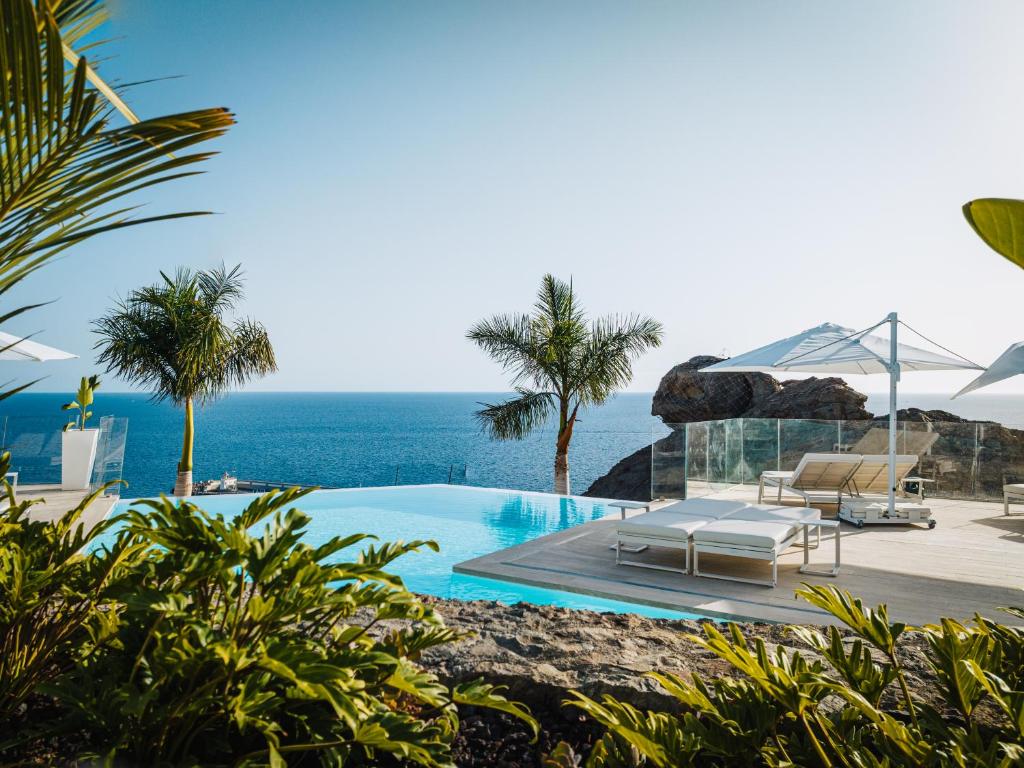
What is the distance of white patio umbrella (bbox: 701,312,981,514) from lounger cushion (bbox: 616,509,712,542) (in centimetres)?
283

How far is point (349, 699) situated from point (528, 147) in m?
16.1

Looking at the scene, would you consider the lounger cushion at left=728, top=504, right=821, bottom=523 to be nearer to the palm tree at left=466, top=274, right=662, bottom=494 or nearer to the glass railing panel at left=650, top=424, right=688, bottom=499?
the glass railing panel at left=650, top=424, right=688, bottom=499

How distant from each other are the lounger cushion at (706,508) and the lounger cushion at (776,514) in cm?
12

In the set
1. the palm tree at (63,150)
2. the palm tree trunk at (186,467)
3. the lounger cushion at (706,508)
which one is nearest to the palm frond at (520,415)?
the palm tree trunk at (186,467)

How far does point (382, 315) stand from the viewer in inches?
2413

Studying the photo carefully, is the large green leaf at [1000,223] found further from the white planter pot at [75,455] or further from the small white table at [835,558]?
the white planter pot at [75,455]

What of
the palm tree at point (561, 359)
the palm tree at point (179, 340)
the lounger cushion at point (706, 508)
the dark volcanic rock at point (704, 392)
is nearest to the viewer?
the lounger cushion at point (706, 508)

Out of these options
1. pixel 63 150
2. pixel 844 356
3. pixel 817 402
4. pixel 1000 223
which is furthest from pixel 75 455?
pixel 817 402

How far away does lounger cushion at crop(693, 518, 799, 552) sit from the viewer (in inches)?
203

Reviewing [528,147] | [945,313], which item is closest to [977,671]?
[528,147]

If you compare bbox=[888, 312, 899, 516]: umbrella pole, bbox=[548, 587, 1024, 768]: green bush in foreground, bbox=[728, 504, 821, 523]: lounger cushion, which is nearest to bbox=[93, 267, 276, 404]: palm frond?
bbox=[728, 504, 821, 523]: lounger cushion

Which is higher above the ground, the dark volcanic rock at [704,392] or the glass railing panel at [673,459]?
the dark volcanic rock at [704,392]

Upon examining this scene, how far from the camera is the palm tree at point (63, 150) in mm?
1140

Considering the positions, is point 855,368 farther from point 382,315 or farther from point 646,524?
point 382,315
